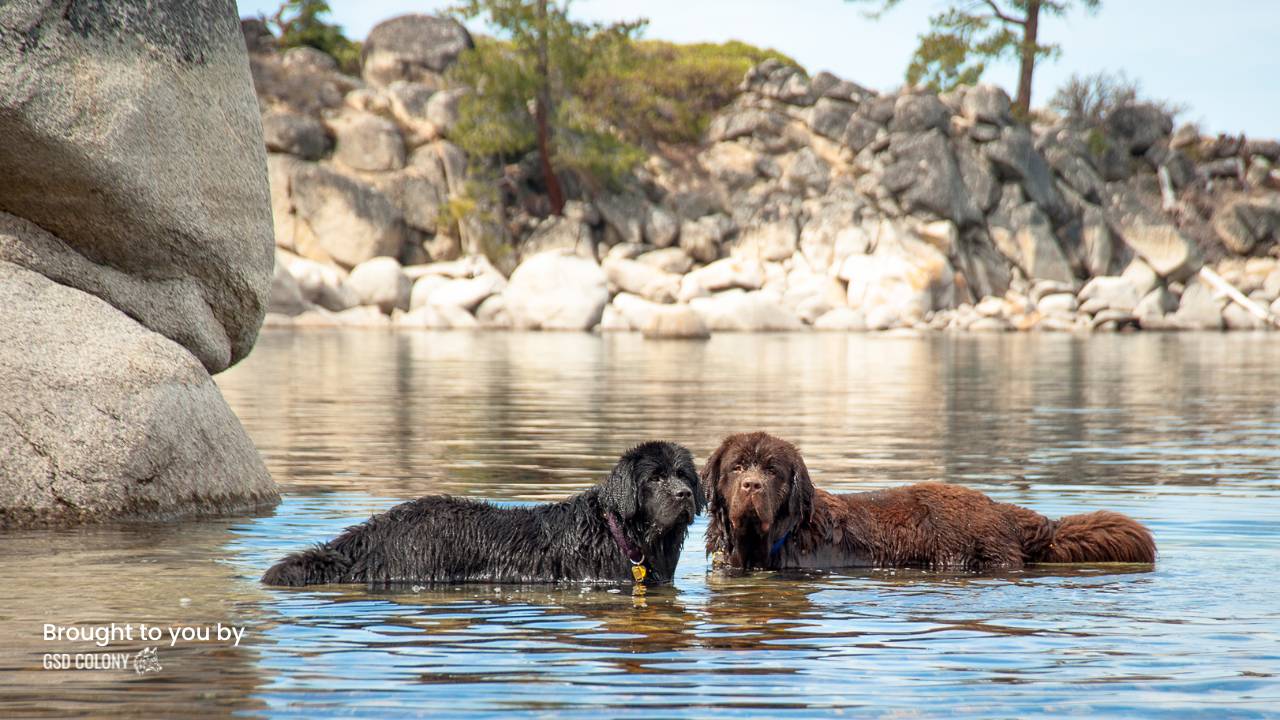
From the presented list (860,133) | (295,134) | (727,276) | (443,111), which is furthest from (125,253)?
(860,133)

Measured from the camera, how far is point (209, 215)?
1195cm

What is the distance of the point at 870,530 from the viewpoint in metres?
9.77

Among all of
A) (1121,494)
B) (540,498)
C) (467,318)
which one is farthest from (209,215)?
(467,318)

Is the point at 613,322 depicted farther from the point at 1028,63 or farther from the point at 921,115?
the point at 1028,63

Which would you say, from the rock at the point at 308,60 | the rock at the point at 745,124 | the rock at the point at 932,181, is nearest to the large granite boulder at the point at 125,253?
the rock at the point at 932,181

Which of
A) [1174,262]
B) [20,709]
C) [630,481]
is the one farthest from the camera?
[1174,262]

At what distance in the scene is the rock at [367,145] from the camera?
218ft

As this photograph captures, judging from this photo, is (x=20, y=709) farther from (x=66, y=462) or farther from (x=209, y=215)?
(x=209, y=215)

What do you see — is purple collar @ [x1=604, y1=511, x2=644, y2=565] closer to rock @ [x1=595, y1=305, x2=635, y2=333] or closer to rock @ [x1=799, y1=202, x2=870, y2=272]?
rock @ [x1=595, y1=305, x2=635, y2=333]

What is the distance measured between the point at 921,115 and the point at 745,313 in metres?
18.2

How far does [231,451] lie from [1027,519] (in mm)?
6257

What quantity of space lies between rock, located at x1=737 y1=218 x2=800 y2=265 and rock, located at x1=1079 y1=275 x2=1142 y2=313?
1378 centimetres

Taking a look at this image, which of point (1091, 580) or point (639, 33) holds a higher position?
point (639, 33)

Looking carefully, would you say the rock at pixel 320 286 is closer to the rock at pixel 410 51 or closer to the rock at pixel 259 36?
the rock at pixel 410 51
